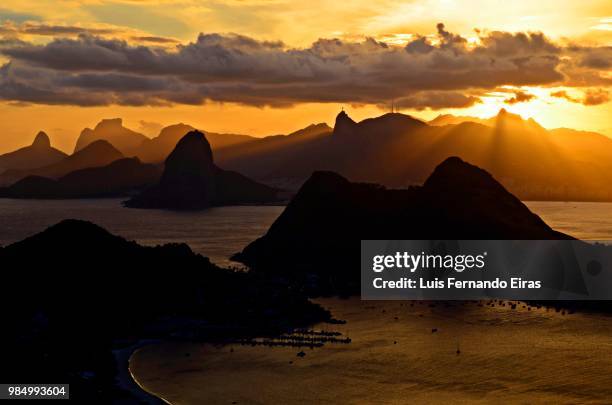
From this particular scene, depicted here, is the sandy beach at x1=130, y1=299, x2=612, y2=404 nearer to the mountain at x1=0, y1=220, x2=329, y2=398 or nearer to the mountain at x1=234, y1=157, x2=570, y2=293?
the mountain at x1=0, y1=220, x2=329, y2=398

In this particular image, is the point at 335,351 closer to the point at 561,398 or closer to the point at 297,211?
the point at 561,398

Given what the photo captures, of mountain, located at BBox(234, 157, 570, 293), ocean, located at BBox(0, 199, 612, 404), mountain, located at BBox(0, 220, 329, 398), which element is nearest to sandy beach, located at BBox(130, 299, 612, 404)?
ocean, located at BBox(0, 199, 612, 404)

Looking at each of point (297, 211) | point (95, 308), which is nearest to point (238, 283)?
point (95, 308)

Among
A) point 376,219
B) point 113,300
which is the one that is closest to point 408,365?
point 113,300

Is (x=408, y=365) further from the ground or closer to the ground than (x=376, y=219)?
closer to the ground

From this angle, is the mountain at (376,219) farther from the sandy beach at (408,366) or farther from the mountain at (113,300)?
the sandy beach at (408,366)

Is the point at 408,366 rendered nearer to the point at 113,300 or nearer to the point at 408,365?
the point at 408,365

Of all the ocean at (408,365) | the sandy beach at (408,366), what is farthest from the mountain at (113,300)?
the sandy beach at (408,366)
